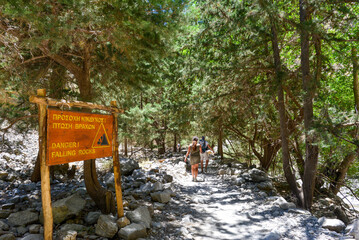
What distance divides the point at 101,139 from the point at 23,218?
7.13ft

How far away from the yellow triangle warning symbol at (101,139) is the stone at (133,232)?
1.64 meters

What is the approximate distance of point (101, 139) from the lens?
13.9 feet

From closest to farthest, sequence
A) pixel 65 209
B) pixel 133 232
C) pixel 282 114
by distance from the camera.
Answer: pixel 133 232
pixel 65 209
pixel 282 114

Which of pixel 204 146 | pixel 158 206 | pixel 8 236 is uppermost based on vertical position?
pixel 204 146

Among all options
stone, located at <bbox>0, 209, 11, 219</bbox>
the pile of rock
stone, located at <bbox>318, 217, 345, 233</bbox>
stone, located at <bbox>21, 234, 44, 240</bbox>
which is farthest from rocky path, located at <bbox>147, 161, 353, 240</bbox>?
stone, located at <bbox>0, 209, 11, 219</bbox>

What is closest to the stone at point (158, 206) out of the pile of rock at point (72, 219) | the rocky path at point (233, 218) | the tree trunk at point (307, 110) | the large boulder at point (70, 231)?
the pile of rock at point (72, 219)

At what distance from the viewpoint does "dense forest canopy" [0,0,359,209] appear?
4.15 meters

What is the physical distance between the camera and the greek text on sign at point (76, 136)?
3.32 meters

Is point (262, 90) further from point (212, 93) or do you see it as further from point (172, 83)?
point (172, 83)

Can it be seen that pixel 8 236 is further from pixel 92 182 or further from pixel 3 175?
pixel 3 175

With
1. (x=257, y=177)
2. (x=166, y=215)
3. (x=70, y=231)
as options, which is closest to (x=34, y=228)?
(x=70, y=231)

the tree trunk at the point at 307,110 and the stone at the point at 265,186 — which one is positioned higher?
the tree trunk at the point at 307,110

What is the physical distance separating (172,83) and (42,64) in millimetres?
5294

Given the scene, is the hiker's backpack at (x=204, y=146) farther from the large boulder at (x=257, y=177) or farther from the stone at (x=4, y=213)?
the stone at (x=4, y=213)
